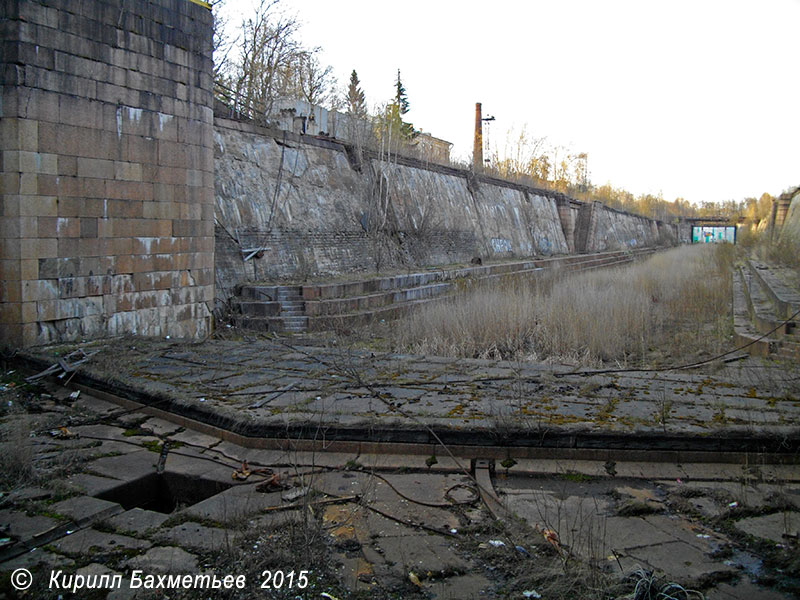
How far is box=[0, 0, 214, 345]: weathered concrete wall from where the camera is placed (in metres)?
6.68

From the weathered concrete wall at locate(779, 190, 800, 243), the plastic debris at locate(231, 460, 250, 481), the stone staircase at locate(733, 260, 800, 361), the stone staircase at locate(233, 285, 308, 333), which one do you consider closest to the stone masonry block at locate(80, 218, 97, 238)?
the stone staircase at locate(233, 285, 308, 333)

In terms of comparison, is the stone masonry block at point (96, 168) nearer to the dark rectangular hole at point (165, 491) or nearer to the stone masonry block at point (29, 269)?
the stone masonry block at point (29, 269)

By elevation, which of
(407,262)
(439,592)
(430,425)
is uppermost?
(407,262)

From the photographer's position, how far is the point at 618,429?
13.2 feet

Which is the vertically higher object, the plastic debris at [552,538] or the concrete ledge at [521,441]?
the concrete ledge at [521,441]

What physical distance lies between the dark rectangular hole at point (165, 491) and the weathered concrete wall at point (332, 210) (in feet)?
21.3

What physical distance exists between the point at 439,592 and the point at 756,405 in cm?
351

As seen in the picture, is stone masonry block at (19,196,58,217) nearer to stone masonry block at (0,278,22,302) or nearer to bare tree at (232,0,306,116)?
stone masonry block at (0,278,22,302)

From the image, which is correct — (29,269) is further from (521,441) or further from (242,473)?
(521,441)

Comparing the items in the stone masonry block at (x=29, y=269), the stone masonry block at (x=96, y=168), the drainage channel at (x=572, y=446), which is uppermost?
the stone masonry block at (x=96, y=168)

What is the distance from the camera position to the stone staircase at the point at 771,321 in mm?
7627

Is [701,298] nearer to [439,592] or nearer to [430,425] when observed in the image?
[430,425]

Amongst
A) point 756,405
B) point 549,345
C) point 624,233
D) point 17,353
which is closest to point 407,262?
point 549,345

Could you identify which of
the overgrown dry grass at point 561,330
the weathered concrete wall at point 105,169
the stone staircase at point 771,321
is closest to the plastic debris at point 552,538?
the overgrown dry grass at point 561,330
